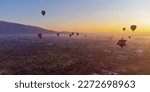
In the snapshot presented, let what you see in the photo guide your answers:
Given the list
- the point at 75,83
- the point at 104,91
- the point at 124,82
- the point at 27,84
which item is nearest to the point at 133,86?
the point at 124,82

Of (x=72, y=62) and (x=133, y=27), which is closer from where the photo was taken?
(x=72, y=62)

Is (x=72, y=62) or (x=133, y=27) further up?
(x=133, y=27)

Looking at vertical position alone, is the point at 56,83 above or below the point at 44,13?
below

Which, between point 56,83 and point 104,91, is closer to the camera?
point 104,91

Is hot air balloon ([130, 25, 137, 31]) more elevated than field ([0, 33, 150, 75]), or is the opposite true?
hot air balloon ([130, 25, 137, 31])

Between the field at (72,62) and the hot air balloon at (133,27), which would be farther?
the hot air balloon at (133,27)

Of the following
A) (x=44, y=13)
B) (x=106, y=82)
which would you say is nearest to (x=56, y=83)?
(x=106, y=82)

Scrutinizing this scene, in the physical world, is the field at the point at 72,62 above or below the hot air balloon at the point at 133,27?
below

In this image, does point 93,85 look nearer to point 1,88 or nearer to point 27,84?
point 27,84

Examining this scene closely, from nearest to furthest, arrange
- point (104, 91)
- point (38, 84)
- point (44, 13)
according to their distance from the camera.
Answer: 1. point (104, 91)
2. point (38, 84)
3. point (44, 13)

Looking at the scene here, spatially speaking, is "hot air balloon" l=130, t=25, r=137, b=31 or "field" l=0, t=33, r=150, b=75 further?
"hot air balloon" l=130, t=25, r=137, b=31

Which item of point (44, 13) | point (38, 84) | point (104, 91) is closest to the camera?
point (104, 91)
